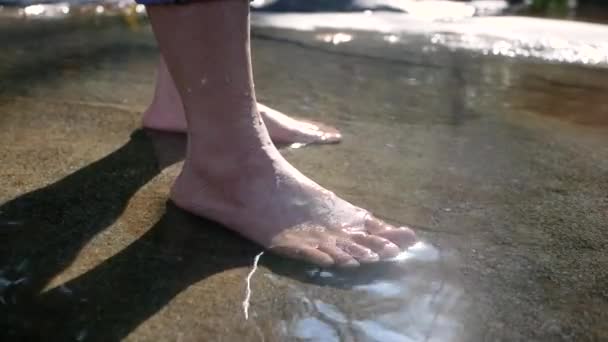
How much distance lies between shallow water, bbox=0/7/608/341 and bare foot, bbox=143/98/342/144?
0.11 feet

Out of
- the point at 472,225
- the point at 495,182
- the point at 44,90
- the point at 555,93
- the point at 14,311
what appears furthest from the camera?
the point at 555,93

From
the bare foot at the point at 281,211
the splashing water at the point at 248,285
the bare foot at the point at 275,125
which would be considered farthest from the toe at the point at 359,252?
the bare foot at the point at 275,125

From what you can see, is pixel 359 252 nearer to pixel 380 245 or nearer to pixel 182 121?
Answer: pixel 380 245

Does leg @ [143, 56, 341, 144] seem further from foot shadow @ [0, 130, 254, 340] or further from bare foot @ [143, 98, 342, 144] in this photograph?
foot shadow @ [0, 130, 254, 340]

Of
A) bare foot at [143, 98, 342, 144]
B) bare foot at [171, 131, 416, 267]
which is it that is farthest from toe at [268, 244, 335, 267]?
bare foot at [143, 98, 342, 144]

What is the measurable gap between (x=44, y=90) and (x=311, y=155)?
0.81 m

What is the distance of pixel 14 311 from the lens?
1096mm

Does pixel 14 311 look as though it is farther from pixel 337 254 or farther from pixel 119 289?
pixel 337 254

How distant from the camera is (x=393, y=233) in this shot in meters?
1.33

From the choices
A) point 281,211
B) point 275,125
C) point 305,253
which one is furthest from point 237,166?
point 275,125

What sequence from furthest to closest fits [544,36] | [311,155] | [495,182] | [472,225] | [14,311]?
[544,36] < [311,155] < [495,182] < [472,225] < [14,311]

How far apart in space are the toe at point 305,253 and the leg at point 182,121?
0.56 metres

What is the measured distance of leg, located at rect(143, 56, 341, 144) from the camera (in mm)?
1829

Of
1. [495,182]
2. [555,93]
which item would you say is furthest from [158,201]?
[555,93]
